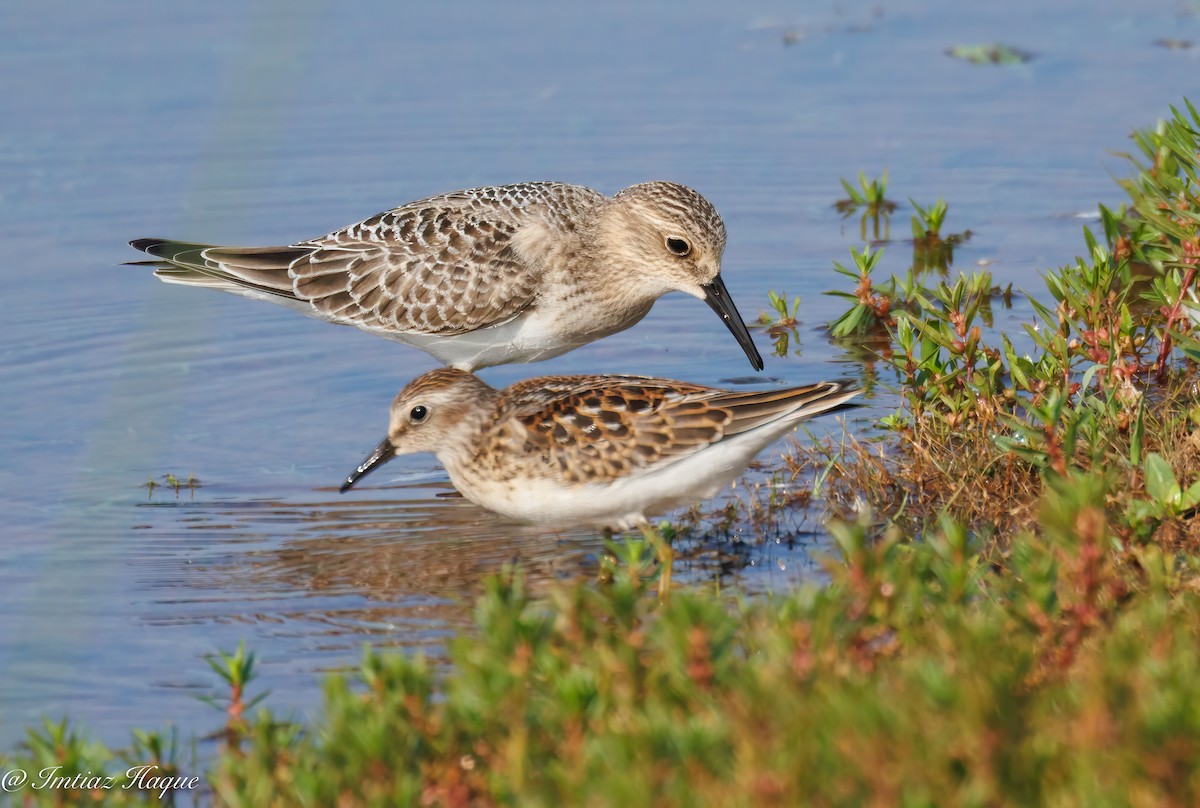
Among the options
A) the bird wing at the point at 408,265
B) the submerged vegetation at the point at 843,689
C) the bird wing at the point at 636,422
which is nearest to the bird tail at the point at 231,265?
the bird wing at the point at 408,265

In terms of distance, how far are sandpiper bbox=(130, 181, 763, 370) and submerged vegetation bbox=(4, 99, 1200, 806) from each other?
2786 mm

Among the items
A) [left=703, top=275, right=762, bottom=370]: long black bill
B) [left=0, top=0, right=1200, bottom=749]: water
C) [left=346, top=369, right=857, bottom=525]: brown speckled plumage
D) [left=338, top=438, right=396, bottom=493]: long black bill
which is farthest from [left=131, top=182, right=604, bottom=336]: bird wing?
[left=346, top=369, right=857, bottom=525]: brown speckled plumage

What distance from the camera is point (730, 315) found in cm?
941

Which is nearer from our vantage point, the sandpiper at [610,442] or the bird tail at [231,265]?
the sandpiper at [610,442]

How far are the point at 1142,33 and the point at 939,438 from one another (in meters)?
9.10

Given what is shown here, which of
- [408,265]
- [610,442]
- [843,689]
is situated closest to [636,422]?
[610,442]

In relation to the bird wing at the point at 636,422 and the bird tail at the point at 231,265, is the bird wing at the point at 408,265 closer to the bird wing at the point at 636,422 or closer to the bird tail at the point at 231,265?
the bird tail at the point at 231,265

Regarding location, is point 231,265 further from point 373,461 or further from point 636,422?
point 636,422

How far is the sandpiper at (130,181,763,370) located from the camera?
9.45 meters

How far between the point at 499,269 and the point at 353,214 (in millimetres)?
3349

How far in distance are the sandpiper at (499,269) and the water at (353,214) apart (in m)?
0.54

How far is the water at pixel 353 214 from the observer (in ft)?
23.0

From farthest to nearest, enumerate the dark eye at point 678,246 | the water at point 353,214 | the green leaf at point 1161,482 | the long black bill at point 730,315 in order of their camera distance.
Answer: the dark eye at point 678,246, the long black bill at point 730,315, the water at point 353,214, the green leaf at point 1161,482

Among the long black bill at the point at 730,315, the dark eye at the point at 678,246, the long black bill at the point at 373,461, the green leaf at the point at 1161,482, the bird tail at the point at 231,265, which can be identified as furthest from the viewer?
the bird tail at the point at 231,265
